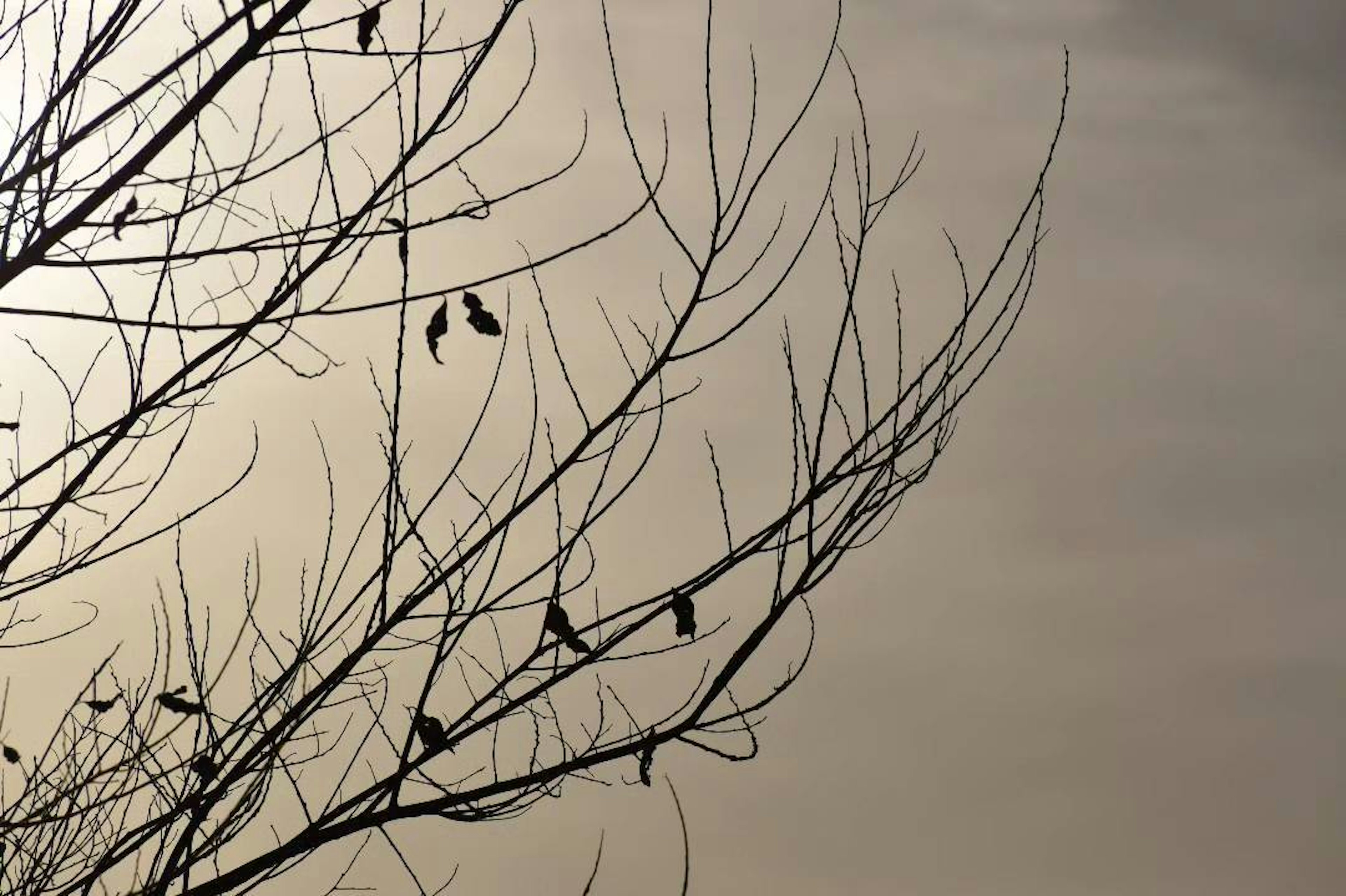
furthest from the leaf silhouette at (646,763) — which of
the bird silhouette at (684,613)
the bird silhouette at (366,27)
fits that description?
the bird silhouette at (366,27)

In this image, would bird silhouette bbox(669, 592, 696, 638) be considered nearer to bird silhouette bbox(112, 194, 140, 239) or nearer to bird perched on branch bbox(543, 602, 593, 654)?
bird perched on branch bbox(543, 602, 593, 654)

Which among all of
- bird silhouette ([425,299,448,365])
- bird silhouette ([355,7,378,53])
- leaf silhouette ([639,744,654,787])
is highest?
bird silhouette ([355,7,378,53])

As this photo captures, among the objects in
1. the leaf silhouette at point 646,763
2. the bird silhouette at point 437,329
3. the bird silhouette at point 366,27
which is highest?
the bird silhouette at point 366,27

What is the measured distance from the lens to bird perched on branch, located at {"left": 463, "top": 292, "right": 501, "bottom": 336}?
10.0 ft

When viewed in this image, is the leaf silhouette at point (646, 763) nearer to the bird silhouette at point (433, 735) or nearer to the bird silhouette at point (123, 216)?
the bird silhouette at point (433, 735)

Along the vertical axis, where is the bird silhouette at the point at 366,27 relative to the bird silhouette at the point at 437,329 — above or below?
above

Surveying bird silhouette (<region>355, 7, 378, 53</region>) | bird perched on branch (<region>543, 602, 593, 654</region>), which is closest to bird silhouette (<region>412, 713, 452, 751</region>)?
bird perched on branch (<region>543, 602, 593, 654</region>)

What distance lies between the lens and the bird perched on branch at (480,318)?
10.0ft

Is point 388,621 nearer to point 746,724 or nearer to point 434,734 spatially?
point 434,734

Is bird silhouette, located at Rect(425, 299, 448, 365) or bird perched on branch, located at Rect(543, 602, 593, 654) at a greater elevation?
bird silhouette, located at Rect(425, 299, 448, 365)

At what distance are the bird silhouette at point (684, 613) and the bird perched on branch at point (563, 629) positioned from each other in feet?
0.70

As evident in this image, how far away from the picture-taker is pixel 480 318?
3.09 metres

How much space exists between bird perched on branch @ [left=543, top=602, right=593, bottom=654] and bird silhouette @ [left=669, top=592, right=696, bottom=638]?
0.21 meters

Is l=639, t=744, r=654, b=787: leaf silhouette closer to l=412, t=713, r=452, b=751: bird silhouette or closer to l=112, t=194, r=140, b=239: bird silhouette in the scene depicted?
l=412, t=713, r=452, b=751: bird silhouette
